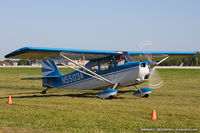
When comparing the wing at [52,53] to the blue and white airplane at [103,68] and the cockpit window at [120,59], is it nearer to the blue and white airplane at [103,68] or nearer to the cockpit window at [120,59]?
the blue and white airplane at [103,68]

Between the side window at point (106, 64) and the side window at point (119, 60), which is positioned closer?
the side window at point (119, 60)

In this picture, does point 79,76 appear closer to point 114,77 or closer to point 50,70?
point 50,70

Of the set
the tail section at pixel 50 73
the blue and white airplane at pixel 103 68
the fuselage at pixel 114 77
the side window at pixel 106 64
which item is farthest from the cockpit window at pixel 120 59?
the tail section at pixel 50 73

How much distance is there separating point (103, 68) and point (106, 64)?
0.25 m

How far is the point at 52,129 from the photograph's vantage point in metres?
6.70

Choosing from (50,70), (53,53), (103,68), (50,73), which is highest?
(53,53)

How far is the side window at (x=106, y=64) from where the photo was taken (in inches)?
539

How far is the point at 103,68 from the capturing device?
13953 millimetres

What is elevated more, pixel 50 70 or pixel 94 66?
pixel 94 66

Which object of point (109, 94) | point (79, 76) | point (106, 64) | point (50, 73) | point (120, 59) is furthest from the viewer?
point (50, 73)

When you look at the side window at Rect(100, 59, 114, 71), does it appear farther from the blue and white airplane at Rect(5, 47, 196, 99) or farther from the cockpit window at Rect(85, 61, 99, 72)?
the cockpit window at Rect(85, 61, 99, 72)

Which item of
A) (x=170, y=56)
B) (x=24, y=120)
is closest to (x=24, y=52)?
(x=24, y=120)

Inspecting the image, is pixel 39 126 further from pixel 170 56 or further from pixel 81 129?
pixel 170 56

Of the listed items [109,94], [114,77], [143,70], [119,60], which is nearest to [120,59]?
[119,60]
